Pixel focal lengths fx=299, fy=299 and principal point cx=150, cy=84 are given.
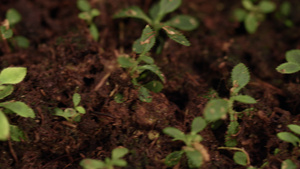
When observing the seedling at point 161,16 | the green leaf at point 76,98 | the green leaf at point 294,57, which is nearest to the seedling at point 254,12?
the seedling at point 161,16

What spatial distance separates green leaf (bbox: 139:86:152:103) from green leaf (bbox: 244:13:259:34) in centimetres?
100

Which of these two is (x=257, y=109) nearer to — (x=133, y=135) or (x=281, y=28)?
(x=133, y=135)

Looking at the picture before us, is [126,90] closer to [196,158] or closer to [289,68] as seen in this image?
[196,158]

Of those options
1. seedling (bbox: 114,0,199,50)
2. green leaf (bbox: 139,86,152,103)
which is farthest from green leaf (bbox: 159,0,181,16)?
green leaf (bbox: 139,86,152,103)

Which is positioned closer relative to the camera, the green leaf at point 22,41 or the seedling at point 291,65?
the seedling at point 291,65

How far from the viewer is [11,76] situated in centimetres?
141

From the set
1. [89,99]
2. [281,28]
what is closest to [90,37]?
[89,99]

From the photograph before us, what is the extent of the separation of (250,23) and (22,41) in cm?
153

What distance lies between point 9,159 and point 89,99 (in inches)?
18.5

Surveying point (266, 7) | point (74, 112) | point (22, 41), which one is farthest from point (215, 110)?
point (22, 41)

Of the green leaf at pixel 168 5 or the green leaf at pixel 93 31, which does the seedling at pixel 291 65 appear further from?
the green leaf at pixel 93 31

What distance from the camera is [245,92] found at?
1.62 m

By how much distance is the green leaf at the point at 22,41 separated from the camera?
1.88m

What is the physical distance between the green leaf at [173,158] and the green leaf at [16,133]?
69 centimetres
